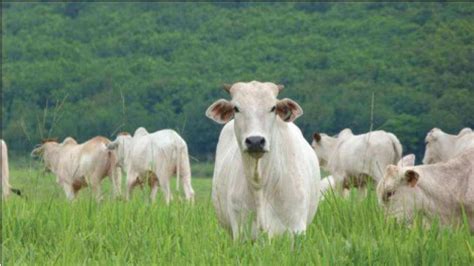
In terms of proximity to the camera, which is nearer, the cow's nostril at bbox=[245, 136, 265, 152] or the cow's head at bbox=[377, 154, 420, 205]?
the cow's nostril at bbox=[245, 136, 265, 152]

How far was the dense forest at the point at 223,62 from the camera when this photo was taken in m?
57.2

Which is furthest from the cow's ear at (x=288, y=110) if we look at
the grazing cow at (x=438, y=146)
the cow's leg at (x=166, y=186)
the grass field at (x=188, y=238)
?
the grazing cow at (x=438, y=146)

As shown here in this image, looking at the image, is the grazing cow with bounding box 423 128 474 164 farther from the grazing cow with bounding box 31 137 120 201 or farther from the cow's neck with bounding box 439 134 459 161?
the grazing cow with bounding box 31 137 120 201

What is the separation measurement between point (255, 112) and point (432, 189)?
8.36 feet

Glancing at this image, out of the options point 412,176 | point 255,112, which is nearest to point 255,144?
point 255,112

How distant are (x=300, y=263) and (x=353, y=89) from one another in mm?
58716

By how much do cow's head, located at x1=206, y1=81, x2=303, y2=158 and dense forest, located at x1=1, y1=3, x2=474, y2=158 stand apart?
34.8 m

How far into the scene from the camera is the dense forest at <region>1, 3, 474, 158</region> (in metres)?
57.2

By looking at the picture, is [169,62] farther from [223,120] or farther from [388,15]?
[223,120]

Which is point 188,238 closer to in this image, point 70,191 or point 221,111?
point 221,111

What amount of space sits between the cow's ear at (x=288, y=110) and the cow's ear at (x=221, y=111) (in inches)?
12.2

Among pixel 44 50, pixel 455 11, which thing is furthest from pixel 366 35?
pixel 44 50

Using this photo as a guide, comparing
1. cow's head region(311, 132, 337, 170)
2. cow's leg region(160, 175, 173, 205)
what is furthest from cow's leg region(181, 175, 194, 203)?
cow's head region(311, 132, 337, 170)

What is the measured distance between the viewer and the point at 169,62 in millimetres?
80312
